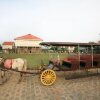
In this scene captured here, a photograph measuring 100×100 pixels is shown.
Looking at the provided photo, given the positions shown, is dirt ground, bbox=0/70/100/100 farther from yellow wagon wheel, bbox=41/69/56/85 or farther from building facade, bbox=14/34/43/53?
building facade, bbox=14/34/43/53

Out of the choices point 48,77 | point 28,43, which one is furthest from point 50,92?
point 28,43

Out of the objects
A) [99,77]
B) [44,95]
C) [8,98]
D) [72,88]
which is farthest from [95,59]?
[8,98]

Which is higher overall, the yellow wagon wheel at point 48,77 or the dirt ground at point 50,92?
the yellow wagon wheel at point 48,77

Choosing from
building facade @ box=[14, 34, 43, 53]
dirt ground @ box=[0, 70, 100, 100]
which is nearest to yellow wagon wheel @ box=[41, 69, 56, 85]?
dirt ground @ box=[0, 70, 100, 100]

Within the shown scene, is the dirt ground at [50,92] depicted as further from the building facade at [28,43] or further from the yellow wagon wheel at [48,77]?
the building facade at [28,43]

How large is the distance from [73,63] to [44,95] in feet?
12.5

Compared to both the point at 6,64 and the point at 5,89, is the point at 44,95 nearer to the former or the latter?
the point at 5,89

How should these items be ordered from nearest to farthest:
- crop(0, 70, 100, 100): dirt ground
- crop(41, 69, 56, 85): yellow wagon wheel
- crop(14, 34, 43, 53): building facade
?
crop(0, 70, 100, 100): dirt ground → crop(41, 69, 56, 85): yellow wagon wheel → crop(14, 34, 43, 53): building facade

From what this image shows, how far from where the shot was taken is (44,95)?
993cm

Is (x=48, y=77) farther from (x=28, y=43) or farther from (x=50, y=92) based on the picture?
(x=28, y=43)

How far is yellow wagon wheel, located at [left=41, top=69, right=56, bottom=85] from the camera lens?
12.1 meters

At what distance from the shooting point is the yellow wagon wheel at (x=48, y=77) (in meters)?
12.1

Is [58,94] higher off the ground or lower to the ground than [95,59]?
lower

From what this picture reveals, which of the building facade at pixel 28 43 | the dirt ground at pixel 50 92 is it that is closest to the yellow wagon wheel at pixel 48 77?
the dirt ground at pixel 50 92
